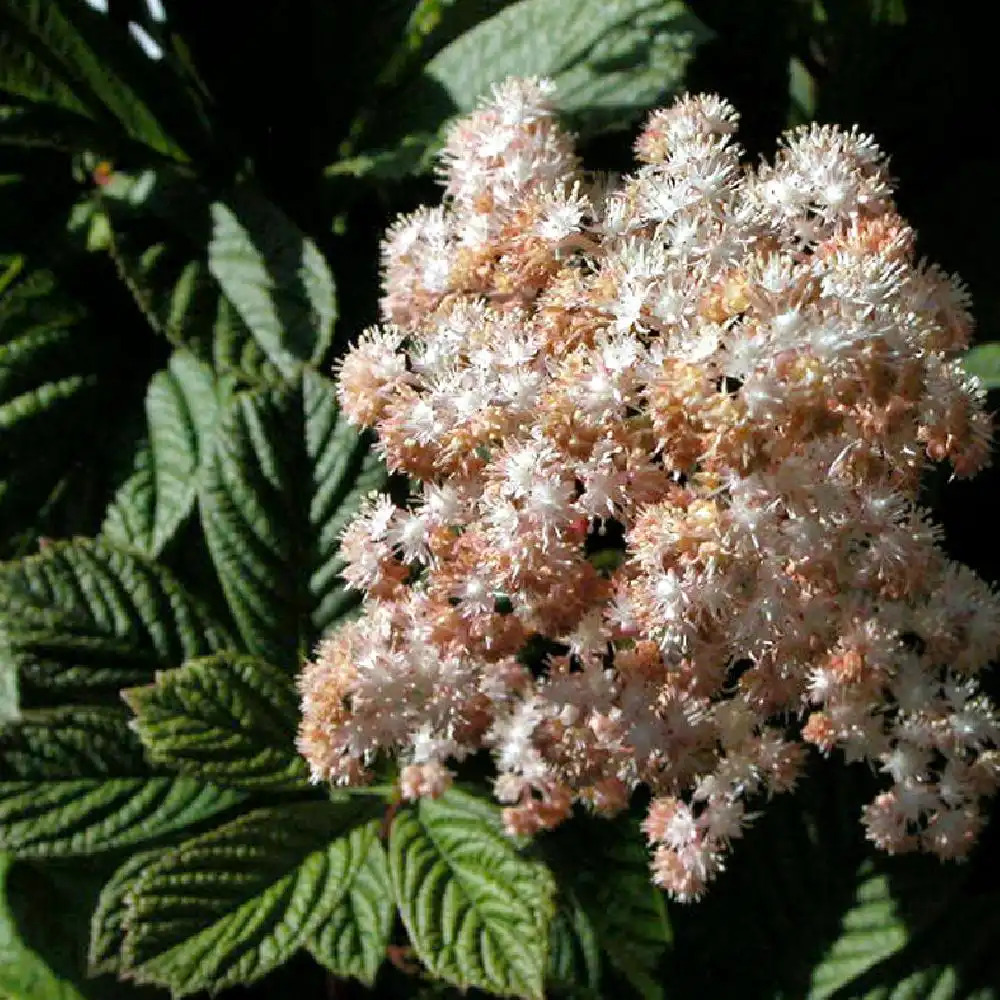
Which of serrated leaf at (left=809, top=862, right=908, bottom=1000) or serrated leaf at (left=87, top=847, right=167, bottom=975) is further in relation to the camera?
serrated leaf at (left=809, top=862, right=908, bottom=1000)

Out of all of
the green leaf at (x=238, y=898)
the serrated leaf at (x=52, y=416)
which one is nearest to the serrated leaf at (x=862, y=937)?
the green leaf at (x=238, y=898)

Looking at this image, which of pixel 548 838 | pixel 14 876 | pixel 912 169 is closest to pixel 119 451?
pixel 14 876

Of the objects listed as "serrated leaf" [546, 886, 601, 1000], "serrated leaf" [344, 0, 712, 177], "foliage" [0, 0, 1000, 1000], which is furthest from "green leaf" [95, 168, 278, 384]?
"serrated leaf" [546, 886, 601, 1000]

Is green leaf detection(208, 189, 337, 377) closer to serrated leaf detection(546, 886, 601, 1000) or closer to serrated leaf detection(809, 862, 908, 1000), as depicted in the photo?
serrated leaf detection(546, 886, 601, 1000)

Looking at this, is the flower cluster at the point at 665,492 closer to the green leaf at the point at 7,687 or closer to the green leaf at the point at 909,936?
the green leaf at the point at 909,936

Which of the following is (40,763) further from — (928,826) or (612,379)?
(928,826)

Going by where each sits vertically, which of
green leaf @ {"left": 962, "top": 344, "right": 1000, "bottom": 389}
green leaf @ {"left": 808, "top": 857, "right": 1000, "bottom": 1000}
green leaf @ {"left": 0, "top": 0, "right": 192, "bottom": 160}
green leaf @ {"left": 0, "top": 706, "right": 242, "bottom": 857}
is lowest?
green leaf @ {"left": 0, "top": 706, "right": 242, "bottom": 857}
